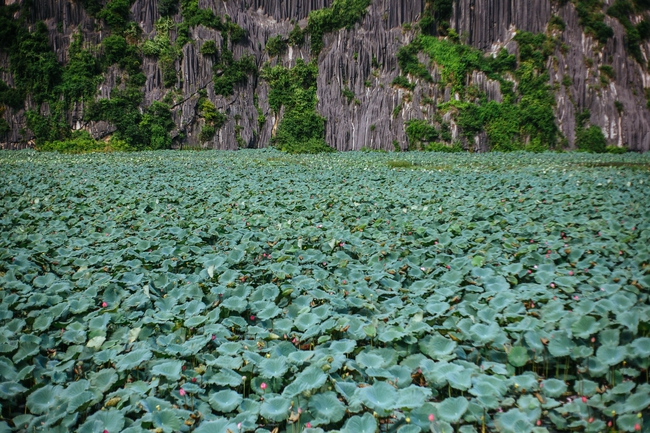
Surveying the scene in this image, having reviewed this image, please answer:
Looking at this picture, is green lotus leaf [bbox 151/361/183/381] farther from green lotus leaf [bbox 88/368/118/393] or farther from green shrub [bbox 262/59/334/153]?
green shrub [bbox 262/59/334/153]

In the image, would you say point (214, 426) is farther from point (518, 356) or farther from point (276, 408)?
point (518, 356)

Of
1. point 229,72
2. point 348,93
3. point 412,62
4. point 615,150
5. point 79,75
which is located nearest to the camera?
point 615,150

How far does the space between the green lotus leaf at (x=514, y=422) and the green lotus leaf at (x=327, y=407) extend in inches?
28.5

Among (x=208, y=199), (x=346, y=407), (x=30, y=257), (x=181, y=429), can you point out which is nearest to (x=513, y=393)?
(x=346, y=407)

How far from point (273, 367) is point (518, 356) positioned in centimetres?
141

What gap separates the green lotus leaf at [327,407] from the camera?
1972 mm

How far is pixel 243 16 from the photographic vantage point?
34938 mm

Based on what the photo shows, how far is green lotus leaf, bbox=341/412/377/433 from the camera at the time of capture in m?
A: 1.86

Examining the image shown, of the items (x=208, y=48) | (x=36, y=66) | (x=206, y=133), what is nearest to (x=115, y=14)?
(x=36, y=66)

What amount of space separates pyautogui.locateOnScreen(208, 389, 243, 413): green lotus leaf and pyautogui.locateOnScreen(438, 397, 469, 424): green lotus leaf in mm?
980

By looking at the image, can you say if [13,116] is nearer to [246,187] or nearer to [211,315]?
[246,187]

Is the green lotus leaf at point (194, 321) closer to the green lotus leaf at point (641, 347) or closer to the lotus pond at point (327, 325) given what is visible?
the lotus pond at point (327, 325)

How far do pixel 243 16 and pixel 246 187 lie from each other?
29.9 meters

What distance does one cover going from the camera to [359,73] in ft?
107
